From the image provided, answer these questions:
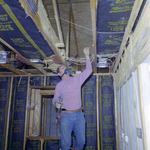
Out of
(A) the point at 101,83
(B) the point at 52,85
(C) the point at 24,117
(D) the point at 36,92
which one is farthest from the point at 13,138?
(A) the point at 101,83

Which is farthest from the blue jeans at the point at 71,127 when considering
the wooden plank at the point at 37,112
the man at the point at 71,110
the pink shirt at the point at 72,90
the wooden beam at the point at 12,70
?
the wooden plank at the point at 37,112

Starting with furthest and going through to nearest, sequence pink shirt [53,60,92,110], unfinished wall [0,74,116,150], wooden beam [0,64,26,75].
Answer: unfinished wall [0,74,116,150]
wooden beam [0,64,26,75]
pink shirt [53,60,92,110]

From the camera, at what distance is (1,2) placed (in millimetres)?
1692

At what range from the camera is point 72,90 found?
271 centimetres

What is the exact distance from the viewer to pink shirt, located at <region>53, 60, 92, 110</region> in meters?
2.64

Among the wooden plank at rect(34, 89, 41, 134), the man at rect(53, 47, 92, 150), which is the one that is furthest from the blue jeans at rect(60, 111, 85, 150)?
the wooden plank at rect(34, 89, 41, 134)

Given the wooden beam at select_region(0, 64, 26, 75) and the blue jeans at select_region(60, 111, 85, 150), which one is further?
the wooden beam at select_region(0, 64, 26, 75)

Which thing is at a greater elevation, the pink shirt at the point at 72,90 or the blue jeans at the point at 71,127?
the pink shirt at the point at 72,90

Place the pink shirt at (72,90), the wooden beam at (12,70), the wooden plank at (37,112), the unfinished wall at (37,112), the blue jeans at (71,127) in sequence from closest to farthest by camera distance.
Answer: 1. the blue jeans at (71,127)
2. the pink shirt at (72,90)
3. the wooden beam at (12,70)
4. the unfinished wall at (37,112)
5. the wooden plank at (37,112)

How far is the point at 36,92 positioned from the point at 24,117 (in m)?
0.79

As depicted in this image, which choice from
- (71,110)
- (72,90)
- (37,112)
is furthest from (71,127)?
(37,112)

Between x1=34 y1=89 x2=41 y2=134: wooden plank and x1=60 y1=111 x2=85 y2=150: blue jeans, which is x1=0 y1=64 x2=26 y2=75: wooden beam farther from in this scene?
x1=60 y1=111 x2=85 y2=150: blue jeans

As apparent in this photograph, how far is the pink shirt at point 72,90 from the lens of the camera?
8.68 ft

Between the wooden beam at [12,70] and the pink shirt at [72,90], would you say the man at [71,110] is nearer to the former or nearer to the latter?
the pink shirt at [72,90]
